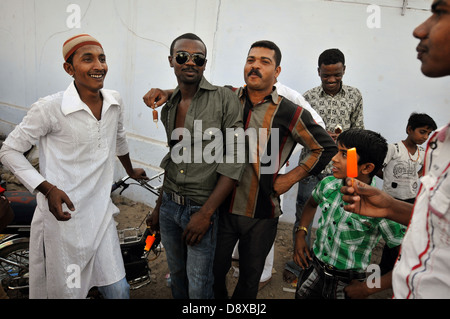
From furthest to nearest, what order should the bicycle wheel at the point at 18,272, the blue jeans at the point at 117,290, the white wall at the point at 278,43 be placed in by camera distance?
the white wall at the point at 278,43 → the bicycle wheel at the point at 18,272 → the blue jeans at the point at 117,290

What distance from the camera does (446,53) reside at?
3.71 feet

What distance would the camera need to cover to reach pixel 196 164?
89.9 inches

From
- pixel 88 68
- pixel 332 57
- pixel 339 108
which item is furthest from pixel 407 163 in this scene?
pixel 88 68

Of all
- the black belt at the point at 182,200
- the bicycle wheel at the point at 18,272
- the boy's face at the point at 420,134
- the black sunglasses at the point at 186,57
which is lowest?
the bicycle wheel at the point at 18,272

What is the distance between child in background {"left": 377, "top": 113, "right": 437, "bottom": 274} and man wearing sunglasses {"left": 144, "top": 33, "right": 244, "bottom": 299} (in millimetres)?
2297

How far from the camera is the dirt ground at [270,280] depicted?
3.58m

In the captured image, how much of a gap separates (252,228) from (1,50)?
8605 mm

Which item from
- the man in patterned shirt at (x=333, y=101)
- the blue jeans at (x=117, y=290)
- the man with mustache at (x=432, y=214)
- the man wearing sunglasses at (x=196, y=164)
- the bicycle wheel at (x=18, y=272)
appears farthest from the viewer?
the man in patterned shirt at (x=333, y=101)

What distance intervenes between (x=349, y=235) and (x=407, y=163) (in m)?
1.88

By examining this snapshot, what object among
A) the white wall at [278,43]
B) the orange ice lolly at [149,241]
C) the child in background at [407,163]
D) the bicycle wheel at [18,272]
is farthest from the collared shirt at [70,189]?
the child in background at [407,163]

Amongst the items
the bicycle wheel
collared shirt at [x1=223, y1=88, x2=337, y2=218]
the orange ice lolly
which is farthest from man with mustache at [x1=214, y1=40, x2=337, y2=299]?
the bicycle wheel

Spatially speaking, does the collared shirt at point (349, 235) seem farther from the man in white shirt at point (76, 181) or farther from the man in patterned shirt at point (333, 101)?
the man in white shirt at point (76, 181)
